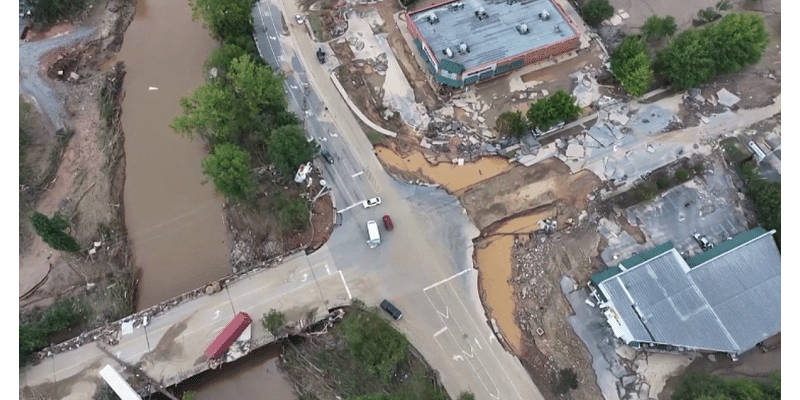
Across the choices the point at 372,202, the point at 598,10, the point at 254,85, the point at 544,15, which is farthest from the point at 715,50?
the point at 254,85

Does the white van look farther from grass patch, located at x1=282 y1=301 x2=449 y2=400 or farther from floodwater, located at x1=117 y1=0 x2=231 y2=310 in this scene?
floodwater, located at x1=117 y1=0 x2=231 y2=310

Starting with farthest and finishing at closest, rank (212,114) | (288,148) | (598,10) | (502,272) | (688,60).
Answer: (598,10)
(688,60)
(212,114)
(288,148)
(502,272)

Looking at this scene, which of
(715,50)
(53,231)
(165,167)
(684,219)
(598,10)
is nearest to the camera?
(53,231)

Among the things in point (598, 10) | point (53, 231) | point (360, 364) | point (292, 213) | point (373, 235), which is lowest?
point (360, 364)

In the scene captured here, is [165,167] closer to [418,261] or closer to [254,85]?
[254,85]

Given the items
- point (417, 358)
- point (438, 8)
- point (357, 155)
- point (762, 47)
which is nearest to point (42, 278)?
point (357, 155)

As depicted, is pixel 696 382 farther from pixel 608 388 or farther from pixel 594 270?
pixel 594 270

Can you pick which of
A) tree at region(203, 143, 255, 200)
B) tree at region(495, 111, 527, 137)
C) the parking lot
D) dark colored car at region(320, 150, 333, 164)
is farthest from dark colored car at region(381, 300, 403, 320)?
tree at region(495, 111, 527, 137)

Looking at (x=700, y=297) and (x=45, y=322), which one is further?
(x=45, y=322)
